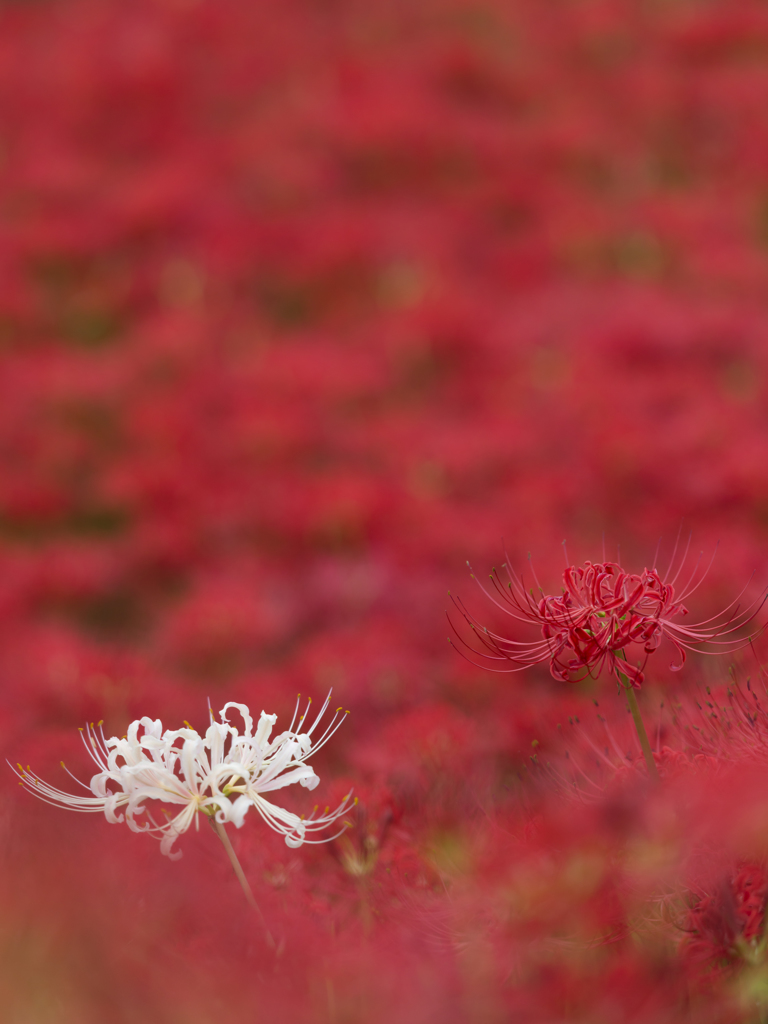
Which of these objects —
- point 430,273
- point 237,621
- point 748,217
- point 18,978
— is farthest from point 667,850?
point 748,217

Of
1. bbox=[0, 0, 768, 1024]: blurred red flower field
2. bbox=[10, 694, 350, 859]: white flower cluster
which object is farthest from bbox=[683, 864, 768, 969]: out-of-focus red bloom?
bbox=[10, 694, 350, 859]: white flower cluster

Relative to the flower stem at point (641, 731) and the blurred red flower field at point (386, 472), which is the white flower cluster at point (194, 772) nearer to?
the blurred red flower field at point (386, 472)

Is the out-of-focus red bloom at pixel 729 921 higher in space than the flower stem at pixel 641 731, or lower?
lower

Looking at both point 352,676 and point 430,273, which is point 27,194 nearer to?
point 430,273

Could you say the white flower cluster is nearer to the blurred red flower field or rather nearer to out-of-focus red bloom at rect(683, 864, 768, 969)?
the blurred red flower field

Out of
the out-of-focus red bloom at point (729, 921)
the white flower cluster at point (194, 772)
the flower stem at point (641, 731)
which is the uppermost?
the white flower cluster at point (194, 772)

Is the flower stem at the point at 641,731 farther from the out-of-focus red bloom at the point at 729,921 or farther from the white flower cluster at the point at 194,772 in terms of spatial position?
the white flower cluster at the point at 194,772

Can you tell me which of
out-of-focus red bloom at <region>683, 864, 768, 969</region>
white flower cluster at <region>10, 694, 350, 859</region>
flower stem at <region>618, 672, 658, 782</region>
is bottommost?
out-of-focus red bloom at <region>683, 864, 768, 969</region>

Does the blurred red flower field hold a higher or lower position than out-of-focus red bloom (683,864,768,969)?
higher

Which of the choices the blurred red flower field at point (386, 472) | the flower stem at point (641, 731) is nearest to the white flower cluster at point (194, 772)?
the blurred red flower field at point (386, 472)
